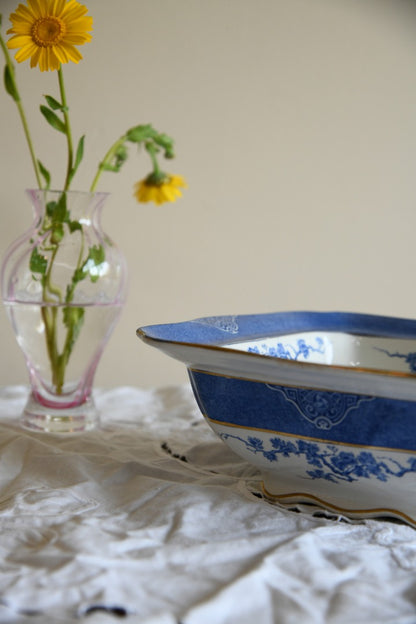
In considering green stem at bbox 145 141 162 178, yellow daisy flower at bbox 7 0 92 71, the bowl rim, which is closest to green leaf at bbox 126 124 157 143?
green stem at bbox 145 141 162 178

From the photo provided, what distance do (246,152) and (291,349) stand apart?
55cm

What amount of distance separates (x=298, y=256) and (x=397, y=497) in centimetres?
78

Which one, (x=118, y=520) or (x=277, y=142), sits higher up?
(x=277, y=142)

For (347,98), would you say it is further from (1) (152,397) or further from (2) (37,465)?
(2) (37,465)

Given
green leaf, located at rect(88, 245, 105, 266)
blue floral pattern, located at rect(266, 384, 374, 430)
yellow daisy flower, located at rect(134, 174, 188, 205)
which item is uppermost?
yellow daisy flower, located at rect(134, 174, 188, 205)

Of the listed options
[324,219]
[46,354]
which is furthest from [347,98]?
[46,354]

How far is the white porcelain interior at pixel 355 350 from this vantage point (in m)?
0.81

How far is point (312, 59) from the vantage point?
1.24m

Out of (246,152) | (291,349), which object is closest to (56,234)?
(291,349)

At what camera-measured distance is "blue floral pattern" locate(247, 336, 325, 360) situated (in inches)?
28.8

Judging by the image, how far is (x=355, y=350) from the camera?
846 mm

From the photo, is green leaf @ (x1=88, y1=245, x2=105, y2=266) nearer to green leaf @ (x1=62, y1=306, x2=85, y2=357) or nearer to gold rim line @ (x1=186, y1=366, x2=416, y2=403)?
green leaf @ (x1=62, y1=306, x2=85, y2=357)

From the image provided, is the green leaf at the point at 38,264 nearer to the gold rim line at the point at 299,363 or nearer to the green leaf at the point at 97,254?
the green leaf at the point at 97,254

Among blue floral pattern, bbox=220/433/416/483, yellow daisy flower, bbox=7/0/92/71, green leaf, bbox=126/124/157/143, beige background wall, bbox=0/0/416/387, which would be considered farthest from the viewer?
beige background wall, bbox=0/0/416/387
